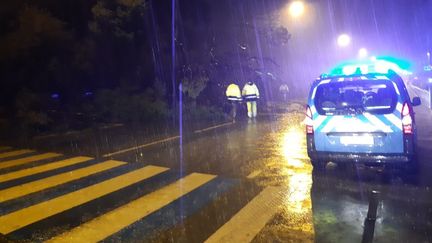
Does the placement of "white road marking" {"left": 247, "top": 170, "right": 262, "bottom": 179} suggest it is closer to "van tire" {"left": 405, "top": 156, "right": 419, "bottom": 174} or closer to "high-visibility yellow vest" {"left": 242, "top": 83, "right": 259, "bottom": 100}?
"van tire" {"left": 405, "top": 156, "right": 419, "bottom": 174}

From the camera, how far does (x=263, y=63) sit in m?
27.6

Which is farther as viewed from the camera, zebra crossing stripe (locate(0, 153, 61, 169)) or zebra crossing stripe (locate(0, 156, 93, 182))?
zebra crossing stripe (locate(0, 153, 61, 169))

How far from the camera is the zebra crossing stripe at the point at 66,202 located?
4.98 meters

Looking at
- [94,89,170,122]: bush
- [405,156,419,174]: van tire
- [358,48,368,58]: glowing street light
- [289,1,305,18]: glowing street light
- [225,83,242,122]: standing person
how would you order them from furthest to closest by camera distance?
[358,48,368,58]: glowing street light → [289,1,305,18]: glowing street light → [94,89,170,122]: bush → [225,83,242,122]: standing person → [405,156,419,174]: van tire

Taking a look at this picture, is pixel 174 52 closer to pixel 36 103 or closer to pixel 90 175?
pixel 36 103

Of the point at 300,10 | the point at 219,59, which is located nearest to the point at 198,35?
the point at 219,59

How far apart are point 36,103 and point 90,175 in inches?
389

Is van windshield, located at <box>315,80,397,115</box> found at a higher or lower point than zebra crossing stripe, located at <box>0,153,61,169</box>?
higher

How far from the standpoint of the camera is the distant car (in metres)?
6.00

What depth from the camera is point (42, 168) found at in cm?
786

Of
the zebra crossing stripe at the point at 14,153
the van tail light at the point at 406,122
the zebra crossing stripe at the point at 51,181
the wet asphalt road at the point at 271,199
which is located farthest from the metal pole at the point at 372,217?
the zebra crossing stripe at the point at 14,153

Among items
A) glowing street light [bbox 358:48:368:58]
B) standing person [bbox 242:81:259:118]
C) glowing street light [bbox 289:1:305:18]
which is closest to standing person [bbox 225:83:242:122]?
standing person [bbox 242:81:259:118]

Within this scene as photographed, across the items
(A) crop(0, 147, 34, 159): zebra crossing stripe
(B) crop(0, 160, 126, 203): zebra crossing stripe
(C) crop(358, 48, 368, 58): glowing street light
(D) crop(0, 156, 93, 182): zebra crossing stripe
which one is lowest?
(B) crop(0, 160, 126, 203): zebra crossing stripe

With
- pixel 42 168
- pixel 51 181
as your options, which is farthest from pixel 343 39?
pixel 51 181
